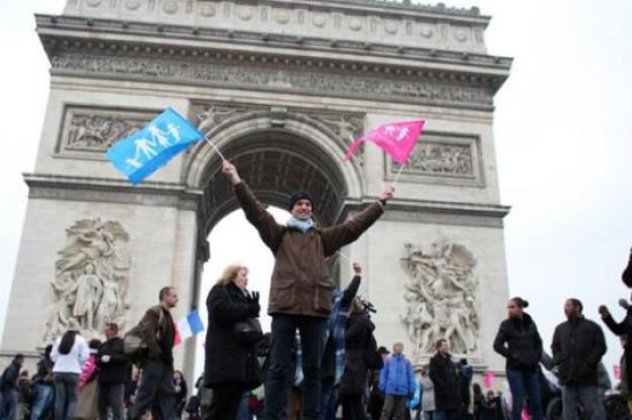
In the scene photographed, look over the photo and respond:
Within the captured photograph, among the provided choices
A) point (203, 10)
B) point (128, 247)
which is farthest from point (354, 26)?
point (128, 247)

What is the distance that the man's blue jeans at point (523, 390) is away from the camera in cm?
797

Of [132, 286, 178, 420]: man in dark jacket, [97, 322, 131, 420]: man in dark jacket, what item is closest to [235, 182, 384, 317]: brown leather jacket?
[132, 286, 178, 420]: man in dark jacket

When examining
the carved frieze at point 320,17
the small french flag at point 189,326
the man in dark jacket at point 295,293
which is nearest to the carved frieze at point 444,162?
the carved frieze at point 320,17

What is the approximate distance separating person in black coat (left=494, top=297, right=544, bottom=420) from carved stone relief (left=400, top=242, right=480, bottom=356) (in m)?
10.2

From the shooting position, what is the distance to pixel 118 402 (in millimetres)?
8953

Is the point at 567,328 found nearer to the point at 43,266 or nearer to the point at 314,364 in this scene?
the point at 314,364

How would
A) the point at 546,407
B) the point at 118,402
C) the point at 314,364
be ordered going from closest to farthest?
the point at 314,364
the point at 118,402
the point at 546,407

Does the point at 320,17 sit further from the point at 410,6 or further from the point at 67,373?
the point at 67,373

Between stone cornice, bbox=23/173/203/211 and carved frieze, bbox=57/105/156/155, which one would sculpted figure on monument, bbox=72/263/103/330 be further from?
carved frieze, bbox=57/105/156/155

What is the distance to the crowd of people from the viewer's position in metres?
5.12

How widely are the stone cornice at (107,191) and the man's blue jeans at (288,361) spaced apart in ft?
47.6

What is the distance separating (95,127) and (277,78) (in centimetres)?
569

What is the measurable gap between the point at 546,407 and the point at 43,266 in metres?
13.2

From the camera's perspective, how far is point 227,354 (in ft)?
17.5
